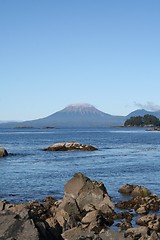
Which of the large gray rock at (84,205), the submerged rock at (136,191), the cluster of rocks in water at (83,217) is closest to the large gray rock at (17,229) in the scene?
the cluster of rocks in water at (83,217)

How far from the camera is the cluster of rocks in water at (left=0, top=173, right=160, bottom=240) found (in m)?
18.2

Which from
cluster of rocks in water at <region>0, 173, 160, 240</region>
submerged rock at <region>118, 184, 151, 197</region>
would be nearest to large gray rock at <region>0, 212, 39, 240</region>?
cluster of rocks in water at <region>0, 173, 160, 240</region>

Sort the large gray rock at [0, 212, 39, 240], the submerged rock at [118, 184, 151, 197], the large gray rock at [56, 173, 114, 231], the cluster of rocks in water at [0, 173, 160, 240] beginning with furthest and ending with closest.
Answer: the submerged rock at [118, 184, 151, 197] < the large gray rock at [56, 173, 114, 231] < the cluster of rocks in water at [0, 173, 160, 240] < the large gray rock at [0, 212, 39, 240]

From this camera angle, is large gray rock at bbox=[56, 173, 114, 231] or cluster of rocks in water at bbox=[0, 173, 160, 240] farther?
large gray rock at bbox=[56, 173, 114, 231]

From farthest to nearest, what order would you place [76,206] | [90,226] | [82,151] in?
[82,151] < [76,206] < [90,226]

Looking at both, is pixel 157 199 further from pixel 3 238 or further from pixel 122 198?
pixel 3 238

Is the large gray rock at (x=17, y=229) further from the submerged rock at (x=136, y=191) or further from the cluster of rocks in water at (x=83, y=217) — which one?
the submerged rock at (x=136, y=191)

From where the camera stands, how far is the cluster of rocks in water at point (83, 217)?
717 inches

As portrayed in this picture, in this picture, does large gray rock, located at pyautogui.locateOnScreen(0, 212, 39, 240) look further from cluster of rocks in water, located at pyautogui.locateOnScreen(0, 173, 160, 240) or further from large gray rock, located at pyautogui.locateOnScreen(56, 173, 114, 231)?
large gray rock, located at pyautogui.locateOnScreen(56, 173, 114, 231)

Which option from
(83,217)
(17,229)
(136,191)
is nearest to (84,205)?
(83,217)

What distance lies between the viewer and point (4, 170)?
5703 centimetres

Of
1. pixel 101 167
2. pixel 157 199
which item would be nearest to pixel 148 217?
pixel 157 199

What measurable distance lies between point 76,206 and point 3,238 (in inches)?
496

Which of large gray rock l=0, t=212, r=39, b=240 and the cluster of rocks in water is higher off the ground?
large gray rock l=0, t=212, r=39, b=240
